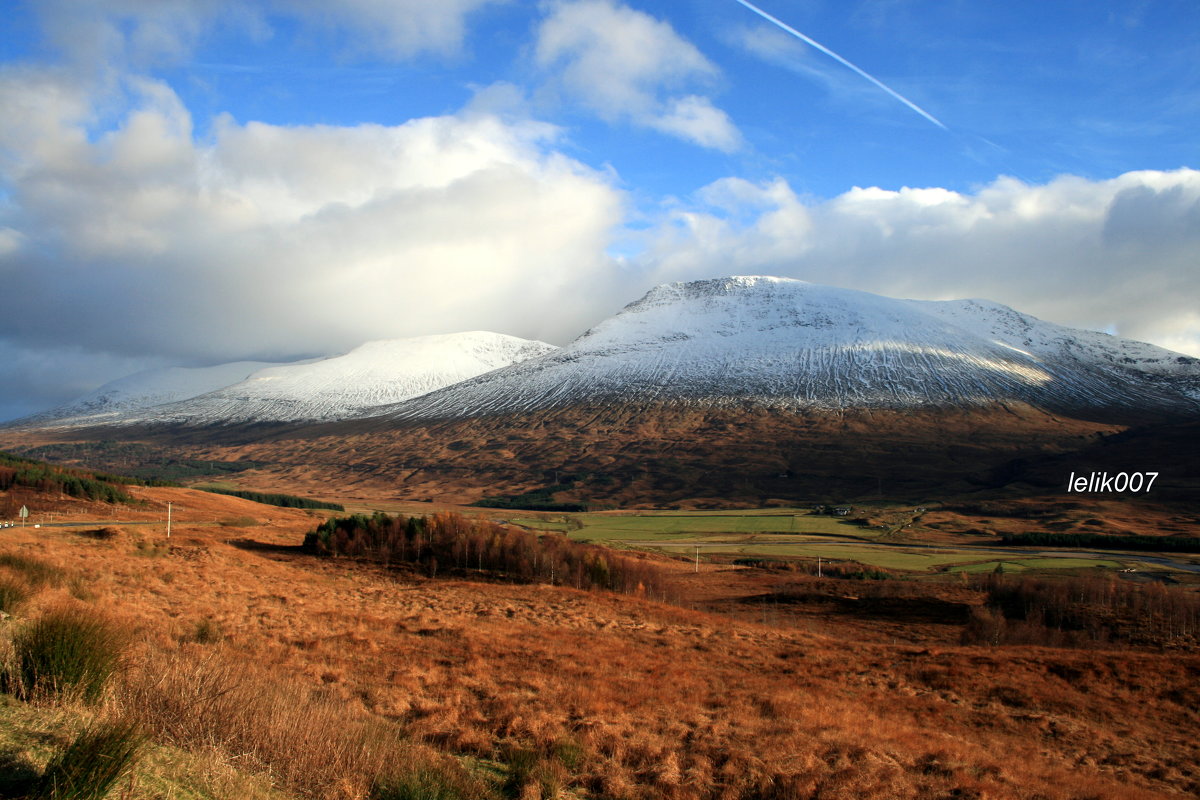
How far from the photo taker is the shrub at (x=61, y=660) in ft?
30.7

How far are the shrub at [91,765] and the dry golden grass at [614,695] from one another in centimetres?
218

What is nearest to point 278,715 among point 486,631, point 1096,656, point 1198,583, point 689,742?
point 689,742

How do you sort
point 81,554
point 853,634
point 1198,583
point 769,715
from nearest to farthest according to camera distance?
point 769,715, point 81,554, point 853,634, point 1198,583

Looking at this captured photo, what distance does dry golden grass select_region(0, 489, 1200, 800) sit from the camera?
11.2 meters

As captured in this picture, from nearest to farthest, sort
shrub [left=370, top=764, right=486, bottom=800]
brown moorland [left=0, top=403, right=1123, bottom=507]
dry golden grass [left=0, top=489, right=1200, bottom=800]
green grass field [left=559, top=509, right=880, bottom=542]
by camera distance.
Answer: shrub [left=370, top=764, right=486, bottom=800], dry golden grass [left=0, top=489, right=1200, bottom=800], green grass field [left=559, top=509, right=880, bottom=542], brown moorland [left=0, top=403, right=1123, bottom=507]

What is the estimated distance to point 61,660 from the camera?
31.5 feet

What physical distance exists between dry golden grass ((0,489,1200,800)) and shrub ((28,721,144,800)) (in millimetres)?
2179

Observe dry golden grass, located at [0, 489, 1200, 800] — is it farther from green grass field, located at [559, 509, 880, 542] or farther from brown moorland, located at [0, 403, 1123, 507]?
brown moorland, located at [0, 403, 1123, 507]

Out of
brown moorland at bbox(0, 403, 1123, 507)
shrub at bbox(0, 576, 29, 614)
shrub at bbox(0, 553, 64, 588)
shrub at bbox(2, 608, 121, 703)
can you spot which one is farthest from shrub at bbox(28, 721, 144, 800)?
brown moorland at bbox(0, 403, 1123, 507)

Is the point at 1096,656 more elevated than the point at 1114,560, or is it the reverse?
the point at 1096,656

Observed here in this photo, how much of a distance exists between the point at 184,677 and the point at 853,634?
39110 mm

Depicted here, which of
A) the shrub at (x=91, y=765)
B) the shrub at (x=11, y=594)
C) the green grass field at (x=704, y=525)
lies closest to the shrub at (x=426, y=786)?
the shrub at (x=91, y=765)

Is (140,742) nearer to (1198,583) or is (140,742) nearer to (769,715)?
(769,715)

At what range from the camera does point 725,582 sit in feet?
208
